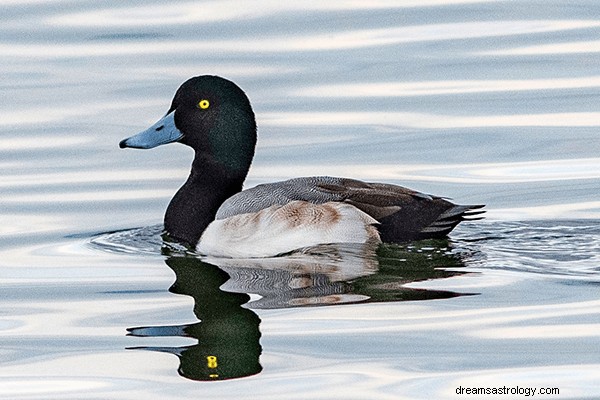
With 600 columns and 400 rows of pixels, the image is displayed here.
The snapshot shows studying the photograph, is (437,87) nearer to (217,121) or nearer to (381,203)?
(217,121)

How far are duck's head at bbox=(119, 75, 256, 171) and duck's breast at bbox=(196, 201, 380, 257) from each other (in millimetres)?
798

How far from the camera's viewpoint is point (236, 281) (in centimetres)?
840

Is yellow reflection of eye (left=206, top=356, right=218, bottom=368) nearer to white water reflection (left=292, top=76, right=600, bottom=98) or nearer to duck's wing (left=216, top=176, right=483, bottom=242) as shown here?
duck's wing (left=216, top=176, right=483, bottom=242)

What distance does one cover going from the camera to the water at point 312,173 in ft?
22.5

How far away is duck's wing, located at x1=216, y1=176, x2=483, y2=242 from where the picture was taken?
8.83 m

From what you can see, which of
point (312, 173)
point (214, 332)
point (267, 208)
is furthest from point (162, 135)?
point (214, 332)

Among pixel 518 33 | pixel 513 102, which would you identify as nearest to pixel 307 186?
pixel 513 102

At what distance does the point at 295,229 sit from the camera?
29.3ft

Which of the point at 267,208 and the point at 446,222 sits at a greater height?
the point at 267,208

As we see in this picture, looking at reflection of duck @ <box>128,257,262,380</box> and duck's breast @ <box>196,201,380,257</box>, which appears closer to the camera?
reflection of duck @ <box>128,257,262,380</box>

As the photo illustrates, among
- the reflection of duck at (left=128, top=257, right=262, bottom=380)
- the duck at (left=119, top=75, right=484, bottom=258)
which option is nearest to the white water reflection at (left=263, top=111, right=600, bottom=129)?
the duck at (left=119, top=75, right=484, bottom=258)

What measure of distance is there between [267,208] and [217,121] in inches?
36.7

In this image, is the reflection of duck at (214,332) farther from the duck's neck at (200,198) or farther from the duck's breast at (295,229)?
the duck's neck at (200,198)

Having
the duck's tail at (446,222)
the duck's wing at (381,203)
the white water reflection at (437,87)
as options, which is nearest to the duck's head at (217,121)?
the duck's wing at (381,203)
